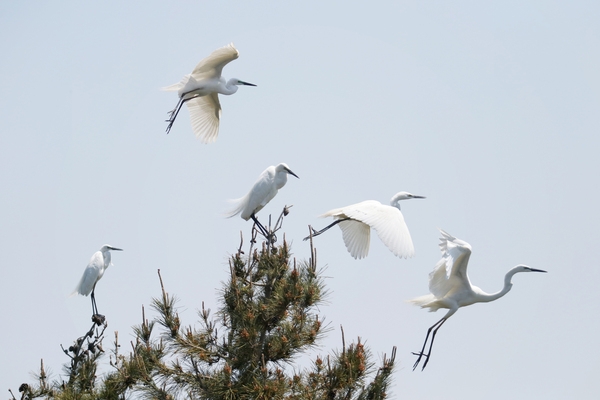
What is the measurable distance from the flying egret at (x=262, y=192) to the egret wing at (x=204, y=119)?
125 inches

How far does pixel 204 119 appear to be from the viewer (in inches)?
511

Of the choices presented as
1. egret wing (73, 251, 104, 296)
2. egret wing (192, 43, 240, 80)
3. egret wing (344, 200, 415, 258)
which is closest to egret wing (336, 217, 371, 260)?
egret wing (344, 200, 415, 258)

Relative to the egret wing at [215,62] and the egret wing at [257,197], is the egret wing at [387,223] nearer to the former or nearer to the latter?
the egret wing at [257,197]

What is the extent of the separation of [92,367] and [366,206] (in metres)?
3.70

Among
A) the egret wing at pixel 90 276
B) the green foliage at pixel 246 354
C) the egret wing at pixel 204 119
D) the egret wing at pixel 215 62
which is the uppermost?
the egret wing at pixel 215 62

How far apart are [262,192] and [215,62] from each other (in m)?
2.83

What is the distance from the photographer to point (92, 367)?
23.9 ft

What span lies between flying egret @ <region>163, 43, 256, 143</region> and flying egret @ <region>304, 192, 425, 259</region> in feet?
10.0

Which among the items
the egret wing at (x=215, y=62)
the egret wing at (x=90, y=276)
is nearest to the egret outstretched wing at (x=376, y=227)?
the egret wing at (x=215, y=62)

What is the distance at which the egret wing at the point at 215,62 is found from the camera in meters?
11.2

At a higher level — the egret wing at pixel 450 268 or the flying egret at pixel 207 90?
the flying egret at pixel 207 90

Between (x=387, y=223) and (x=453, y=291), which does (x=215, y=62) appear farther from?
(x=453, y=291)

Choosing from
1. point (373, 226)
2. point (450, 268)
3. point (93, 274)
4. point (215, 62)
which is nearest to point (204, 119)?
point (215, 62)

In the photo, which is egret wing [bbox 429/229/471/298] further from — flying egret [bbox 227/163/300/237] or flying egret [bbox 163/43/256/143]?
flying egret [bbox 163/43/256/143]
